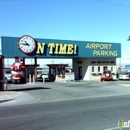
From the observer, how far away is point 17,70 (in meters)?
30.9

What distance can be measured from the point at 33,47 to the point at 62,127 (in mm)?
25463

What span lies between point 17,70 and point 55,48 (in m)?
6.62

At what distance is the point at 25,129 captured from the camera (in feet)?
23.7

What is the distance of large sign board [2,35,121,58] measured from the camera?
30750 millimetres

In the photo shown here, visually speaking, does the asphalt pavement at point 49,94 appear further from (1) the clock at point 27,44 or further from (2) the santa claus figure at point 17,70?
(1) the clock at point 27,44

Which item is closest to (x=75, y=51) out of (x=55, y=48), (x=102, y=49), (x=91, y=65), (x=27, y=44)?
(x=55, y=48)

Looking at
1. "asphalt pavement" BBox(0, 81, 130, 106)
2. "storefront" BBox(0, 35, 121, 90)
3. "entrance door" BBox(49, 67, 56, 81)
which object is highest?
"storefront" BBox(0, 35, 121, 90)

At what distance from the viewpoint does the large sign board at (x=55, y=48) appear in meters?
30.8

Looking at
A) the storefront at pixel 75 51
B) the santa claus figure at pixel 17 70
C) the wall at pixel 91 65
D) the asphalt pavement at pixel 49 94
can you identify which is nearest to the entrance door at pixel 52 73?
the storefront at pixel 75 51

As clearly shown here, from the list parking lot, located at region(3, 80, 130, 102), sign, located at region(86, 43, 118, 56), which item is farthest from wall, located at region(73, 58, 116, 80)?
parking lot, located at region(3, 80, 130, 102)

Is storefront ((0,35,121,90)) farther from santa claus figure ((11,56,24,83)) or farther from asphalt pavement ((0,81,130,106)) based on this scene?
asphalt pavement ((0,81,130,106))

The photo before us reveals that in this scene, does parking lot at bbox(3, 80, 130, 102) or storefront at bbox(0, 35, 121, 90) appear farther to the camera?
storefront at bbox(0, 35, 121, 90)

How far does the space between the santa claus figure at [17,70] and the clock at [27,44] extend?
1.63 meters

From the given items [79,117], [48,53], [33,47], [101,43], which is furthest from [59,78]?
[79,117]
